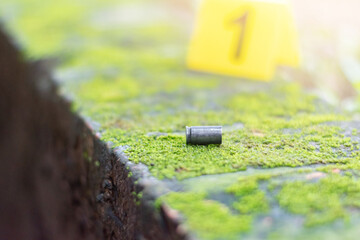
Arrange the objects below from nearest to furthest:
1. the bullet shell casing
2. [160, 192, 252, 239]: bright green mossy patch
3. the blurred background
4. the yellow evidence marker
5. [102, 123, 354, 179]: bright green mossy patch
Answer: [160, 192, 252, 239]: bright green mossy patch, [102, 123, 354, 179]: bright green mossy patch, the bullet shell casing, the yellow evidence marker, the blurred background

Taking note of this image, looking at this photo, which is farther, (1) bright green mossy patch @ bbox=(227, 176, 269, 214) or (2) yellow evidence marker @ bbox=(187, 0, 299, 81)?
(2) yellow evidence marker @ bbox=(187, 0, 299, 81)

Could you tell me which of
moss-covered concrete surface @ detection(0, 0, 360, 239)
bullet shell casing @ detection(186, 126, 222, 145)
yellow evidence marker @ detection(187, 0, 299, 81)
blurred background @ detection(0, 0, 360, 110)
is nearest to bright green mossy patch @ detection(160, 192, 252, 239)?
moss-covered concrete surface @ detection(0, 0, 360, 239)

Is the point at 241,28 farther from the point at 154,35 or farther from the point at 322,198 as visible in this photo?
the point at 322,198

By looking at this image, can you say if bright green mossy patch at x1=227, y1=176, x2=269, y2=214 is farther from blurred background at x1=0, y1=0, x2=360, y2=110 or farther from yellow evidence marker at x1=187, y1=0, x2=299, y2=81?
yellow evidence marker at x1=187, y1=0, x2=299, y2=81

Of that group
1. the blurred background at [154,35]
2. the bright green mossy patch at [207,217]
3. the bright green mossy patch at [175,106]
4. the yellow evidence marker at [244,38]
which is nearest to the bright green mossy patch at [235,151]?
the bright green mossy patch at [175,106]

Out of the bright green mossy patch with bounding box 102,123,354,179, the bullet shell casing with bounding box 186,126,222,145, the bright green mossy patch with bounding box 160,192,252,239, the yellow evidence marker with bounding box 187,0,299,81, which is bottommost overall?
the bright green mossy patch with bounding box 160,192,252,239

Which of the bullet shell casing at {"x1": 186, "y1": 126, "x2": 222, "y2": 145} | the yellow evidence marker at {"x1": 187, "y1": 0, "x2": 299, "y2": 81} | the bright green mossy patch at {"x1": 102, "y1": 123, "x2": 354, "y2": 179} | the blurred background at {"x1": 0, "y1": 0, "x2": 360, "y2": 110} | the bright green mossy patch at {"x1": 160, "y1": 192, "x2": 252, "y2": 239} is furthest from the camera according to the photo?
the blurred background at {"x1": 0, "y1": 0, "x2": 360, "y2": 110}
